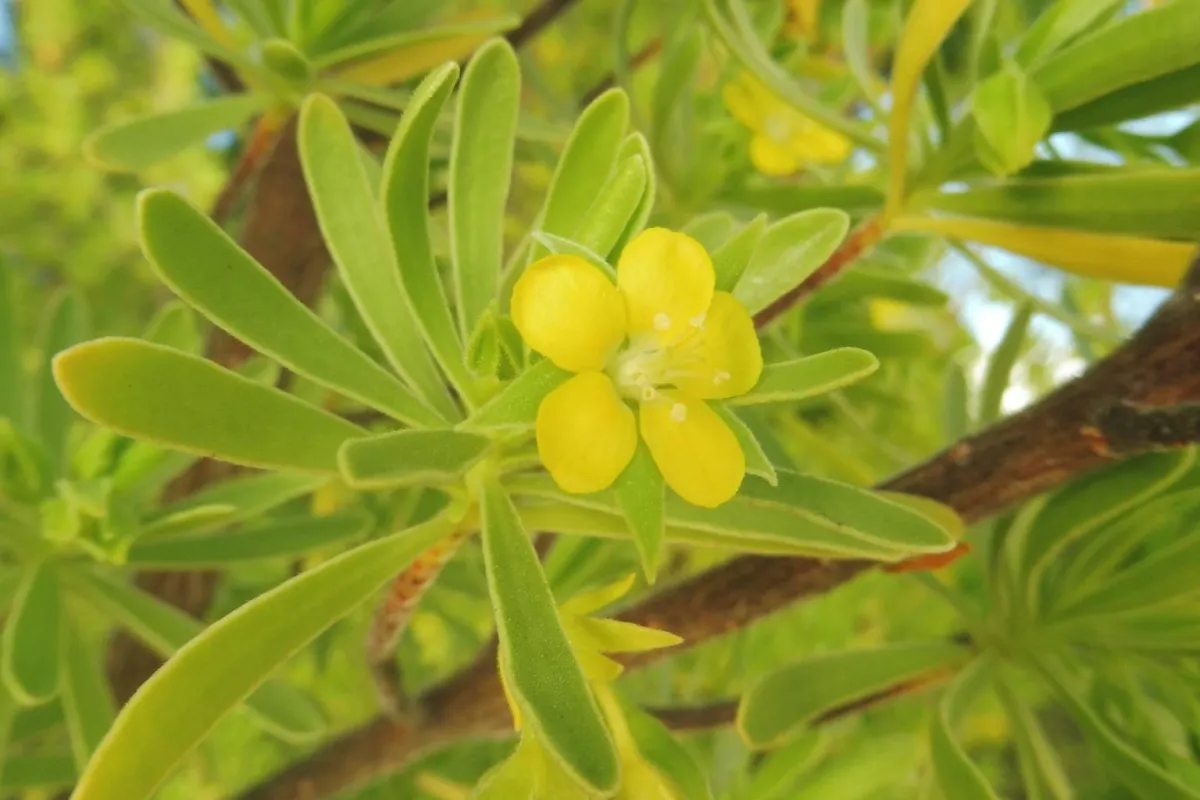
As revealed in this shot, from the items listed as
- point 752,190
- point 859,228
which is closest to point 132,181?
point 752,190

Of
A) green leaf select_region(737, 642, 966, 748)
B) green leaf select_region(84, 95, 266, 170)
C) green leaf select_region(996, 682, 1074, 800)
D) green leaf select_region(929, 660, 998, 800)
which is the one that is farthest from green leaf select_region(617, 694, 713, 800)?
green leaf select_region(84, 95, 266, 170)

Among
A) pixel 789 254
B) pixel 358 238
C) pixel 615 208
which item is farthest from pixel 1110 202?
pixel 358 238

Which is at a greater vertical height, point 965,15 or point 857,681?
point 965,15

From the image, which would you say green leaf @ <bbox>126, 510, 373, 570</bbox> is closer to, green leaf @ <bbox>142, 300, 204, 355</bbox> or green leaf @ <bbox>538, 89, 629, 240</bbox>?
green leaf @ <bbox>142, 300, 204, 355</bbox>

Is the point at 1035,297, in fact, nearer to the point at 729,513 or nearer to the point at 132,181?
the point at 729,513

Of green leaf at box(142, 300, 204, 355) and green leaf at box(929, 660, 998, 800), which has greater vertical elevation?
green leaf at box(142, 300, 204, 355)

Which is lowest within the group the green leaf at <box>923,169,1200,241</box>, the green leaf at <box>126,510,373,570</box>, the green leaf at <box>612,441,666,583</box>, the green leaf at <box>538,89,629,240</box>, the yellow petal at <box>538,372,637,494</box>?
the green leaf at <box>612,441,666,583</box>
